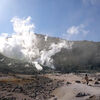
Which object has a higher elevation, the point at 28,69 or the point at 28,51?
the point at 28,51

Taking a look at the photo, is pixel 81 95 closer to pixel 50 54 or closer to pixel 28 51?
pixel 50 54

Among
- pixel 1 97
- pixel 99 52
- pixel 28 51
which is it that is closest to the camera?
pixel 1 97

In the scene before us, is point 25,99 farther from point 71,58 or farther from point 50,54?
point 71,58

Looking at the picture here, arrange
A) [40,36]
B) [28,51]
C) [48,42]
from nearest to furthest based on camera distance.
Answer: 1. [28,51]
2. [48,42]
3. [40,36]

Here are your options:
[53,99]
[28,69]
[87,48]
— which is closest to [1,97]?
[53,99]

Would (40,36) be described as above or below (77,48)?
above

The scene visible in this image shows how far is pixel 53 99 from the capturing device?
23062mm

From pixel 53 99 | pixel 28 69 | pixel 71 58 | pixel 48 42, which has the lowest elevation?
pixel 53 99

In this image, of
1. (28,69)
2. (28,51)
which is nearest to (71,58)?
(28,51)

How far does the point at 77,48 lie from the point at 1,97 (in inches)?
4571

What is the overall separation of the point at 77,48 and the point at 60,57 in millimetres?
16392

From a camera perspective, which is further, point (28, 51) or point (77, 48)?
point (77, 48)

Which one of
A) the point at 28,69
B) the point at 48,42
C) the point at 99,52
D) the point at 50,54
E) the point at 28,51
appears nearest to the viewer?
the point at 28,69

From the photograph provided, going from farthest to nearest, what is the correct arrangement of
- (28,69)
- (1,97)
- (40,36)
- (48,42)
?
1. (40,36)
2. (48,42)
3. (28,69)
4. (1,97)
